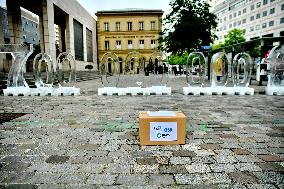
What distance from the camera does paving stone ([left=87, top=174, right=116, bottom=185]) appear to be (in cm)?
288

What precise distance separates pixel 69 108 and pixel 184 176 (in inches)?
219

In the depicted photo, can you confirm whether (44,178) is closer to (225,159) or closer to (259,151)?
(225,159)

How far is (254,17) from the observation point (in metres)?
69.3

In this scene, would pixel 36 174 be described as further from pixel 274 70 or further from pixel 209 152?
pixel 274 70

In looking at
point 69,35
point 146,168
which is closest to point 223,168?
point 146,168

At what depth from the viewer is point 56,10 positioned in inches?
1049

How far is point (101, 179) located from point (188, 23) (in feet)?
66.5

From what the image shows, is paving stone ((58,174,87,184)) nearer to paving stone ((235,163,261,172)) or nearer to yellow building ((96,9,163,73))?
paving stone ((235,163,261,172))

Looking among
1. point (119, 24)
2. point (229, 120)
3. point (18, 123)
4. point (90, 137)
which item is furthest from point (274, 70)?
point (119, 24)

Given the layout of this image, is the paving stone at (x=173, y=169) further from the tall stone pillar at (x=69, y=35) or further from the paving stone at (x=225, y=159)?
the tall stone pillar at (x=69, y=35)

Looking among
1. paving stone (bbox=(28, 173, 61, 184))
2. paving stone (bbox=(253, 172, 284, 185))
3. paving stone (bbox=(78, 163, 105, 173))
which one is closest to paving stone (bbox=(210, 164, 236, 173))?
paving stone (bbox=(253, 172, 284, 185))

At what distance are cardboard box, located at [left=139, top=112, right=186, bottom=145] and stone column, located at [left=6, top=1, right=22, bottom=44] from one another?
75.5ft

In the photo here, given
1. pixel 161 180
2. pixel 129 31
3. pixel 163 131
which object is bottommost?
pixel 161 180

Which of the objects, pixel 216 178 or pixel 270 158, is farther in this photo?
pixel 270 158
